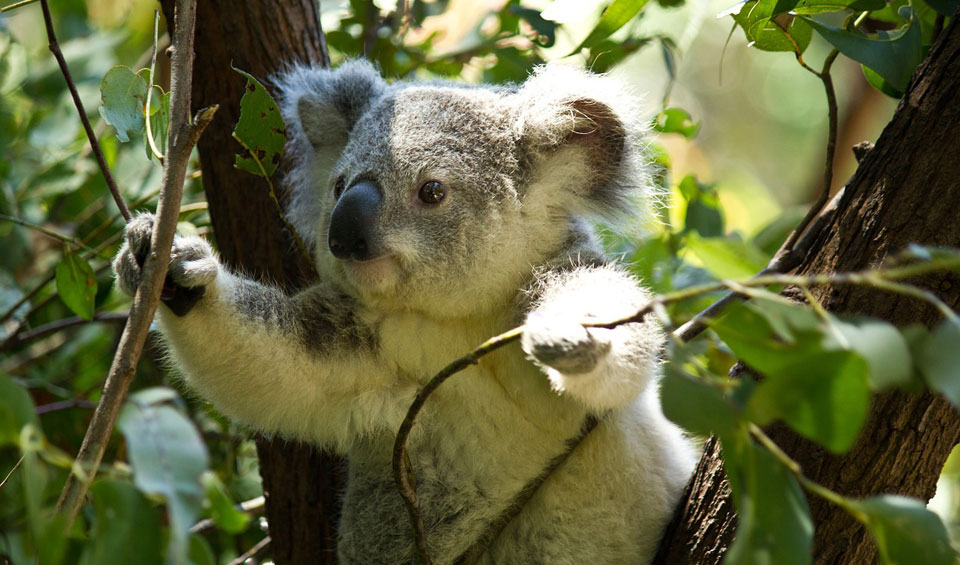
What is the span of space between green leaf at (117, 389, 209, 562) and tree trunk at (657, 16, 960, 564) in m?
1.25

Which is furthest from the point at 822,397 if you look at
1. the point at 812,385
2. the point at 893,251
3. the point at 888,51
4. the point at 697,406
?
the point at 888,51

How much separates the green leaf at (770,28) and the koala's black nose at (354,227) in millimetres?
937

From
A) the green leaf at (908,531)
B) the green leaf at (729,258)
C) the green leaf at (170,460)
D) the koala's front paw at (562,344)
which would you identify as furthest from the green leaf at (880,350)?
the green leaf at (729,258)

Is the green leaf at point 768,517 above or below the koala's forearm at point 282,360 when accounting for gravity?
above

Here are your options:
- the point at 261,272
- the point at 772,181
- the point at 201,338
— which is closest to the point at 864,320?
the point at 201,338

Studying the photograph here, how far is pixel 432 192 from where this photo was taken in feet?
6.66

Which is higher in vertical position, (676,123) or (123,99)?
(123,99)

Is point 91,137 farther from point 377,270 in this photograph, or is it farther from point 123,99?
point 377,270

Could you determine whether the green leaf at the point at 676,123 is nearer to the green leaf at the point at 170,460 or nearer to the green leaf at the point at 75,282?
the green leaf at the point at 75,282

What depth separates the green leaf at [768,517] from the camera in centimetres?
92

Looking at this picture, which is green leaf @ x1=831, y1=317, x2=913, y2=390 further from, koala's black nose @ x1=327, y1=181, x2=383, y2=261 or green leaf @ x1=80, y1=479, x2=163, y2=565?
koala's black nose @ x1=327, y1=181, x2=383, y2=261

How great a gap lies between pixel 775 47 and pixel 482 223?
80cm

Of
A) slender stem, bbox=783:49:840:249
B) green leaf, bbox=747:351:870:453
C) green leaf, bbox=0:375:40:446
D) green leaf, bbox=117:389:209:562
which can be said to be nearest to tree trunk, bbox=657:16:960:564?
slender stem, bbox=783:49:840:249

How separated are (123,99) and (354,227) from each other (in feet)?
1.81
